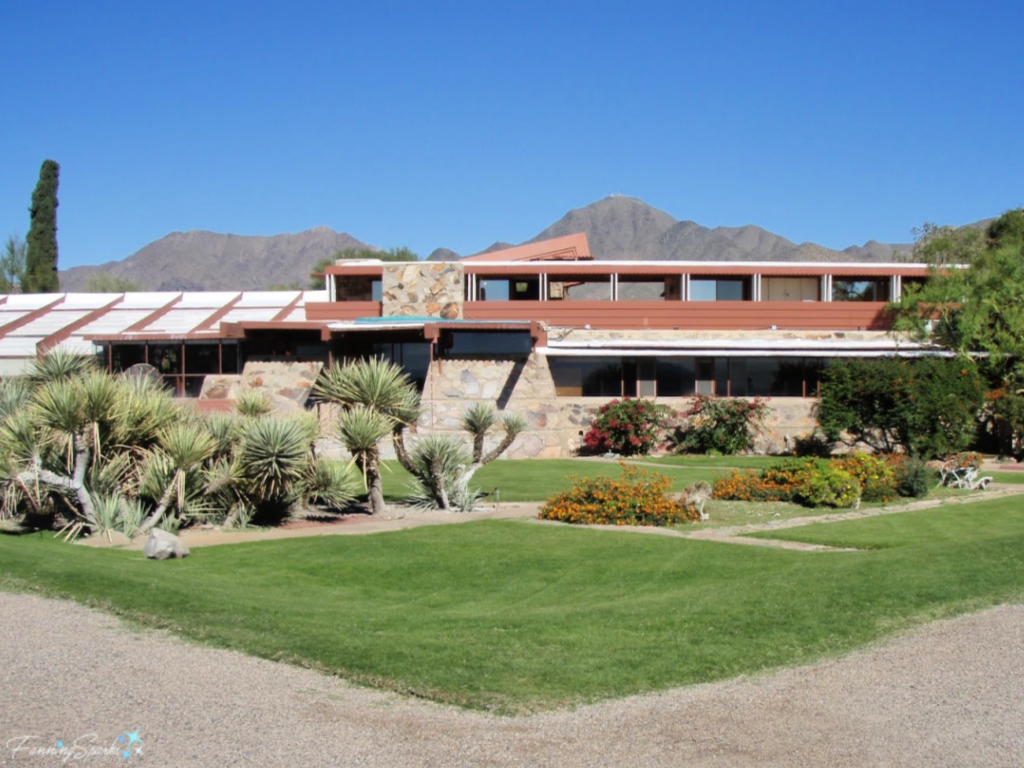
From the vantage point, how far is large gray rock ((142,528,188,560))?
45.6 ft

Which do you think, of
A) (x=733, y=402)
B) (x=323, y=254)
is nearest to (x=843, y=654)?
(x=733, y=402)

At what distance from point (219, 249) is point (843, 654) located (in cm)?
13468

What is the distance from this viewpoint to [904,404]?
26828 mm

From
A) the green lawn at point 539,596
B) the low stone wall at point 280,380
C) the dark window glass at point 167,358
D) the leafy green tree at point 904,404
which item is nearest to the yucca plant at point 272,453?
the green lawn at point 539,596

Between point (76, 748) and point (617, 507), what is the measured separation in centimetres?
1185

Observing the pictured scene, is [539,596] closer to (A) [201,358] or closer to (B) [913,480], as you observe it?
(B) [913,480]

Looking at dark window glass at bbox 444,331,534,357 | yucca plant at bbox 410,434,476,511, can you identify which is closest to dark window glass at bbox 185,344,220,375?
dark window glass at bbox 444,331,534,357

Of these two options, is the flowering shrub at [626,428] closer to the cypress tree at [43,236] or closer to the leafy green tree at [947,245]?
the leafy green tree at [947,245]

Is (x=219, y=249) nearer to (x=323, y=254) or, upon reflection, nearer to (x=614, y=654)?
(x=323, y=254)

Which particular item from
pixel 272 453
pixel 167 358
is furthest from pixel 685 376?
pixel 272 453

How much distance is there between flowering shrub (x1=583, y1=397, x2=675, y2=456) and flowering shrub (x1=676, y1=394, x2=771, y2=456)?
971mm

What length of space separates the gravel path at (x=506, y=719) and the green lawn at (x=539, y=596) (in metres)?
0.40

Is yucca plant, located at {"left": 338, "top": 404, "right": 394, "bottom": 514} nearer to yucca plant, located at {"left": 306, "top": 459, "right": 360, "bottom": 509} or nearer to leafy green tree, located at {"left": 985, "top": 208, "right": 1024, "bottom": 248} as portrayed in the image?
yucca plant, located at {"left": 306, "top": 459, "right": 360, "bottom": 509}

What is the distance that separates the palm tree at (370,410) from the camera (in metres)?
17.7
